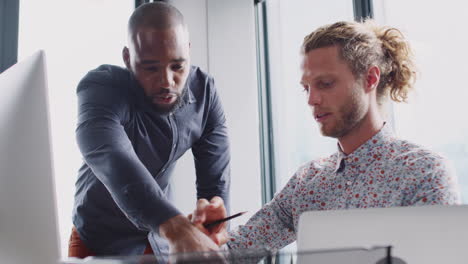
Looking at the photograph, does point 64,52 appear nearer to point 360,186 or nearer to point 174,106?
point 174,106

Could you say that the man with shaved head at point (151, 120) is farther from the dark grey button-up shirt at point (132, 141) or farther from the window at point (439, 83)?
the window at point (439, 83)

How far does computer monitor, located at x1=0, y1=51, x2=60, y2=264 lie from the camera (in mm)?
672

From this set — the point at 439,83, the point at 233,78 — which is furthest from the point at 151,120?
the point at 439,83

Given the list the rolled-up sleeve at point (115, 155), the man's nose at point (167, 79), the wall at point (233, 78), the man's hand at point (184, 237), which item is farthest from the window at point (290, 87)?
the man's hand at point (184, 237)

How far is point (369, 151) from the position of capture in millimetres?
1447

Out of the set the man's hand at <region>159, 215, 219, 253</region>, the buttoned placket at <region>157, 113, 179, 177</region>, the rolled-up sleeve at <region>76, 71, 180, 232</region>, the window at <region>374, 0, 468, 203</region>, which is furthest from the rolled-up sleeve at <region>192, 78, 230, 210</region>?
the man's hand at <region>159, 215, 219, 253</region>

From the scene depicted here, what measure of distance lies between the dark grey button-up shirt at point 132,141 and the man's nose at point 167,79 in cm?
9

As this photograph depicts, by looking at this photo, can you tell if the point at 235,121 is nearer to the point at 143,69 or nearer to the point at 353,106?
the point at 143,69

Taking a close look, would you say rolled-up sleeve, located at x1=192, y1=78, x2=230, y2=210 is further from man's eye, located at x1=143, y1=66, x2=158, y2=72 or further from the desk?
the desk

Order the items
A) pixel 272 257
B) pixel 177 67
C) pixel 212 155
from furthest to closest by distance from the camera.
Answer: pixel 212 155
pixel 177 67
pixel 272 257

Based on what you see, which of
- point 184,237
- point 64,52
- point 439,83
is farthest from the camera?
point 64,52

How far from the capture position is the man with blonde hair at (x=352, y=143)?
4.40 ft

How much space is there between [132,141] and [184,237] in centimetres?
89

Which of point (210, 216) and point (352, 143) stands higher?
point (352, 143)
